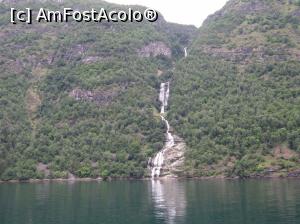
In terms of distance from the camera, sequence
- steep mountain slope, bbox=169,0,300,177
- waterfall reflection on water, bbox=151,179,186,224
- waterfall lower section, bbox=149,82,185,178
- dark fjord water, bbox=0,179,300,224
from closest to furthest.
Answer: dark fjord water, bbox=0,179,300,224
waterfall reflection on water, bbox=151,179,186,224
steep mountain slope, bbox=169,0,300,177
waterfall lower section, bbox=149,82,185,178

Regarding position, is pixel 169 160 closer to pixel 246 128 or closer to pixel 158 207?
pixel 246 128

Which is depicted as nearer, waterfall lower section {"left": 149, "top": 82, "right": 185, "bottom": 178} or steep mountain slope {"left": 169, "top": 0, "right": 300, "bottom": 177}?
steep mountain slope {"left": 169, "top": 0, "right": 300, "bottom": 177}

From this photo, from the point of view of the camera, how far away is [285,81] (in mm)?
193625

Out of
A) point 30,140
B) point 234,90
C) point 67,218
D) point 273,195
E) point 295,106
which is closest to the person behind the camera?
point 67,218

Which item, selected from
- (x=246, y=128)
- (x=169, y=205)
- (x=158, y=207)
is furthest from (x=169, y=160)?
(x=158, y=207)

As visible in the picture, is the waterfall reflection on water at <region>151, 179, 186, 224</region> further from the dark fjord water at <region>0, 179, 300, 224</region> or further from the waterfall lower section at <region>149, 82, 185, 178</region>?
the waterfall lower section at <region>149, 82, 185, 178</region>

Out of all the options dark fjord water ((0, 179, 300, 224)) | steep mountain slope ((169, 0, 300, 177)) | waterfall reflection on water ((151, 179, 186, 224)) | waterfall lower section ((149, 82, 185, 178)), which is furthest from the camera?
waterfall lower section ((149, 82, 185, 178))

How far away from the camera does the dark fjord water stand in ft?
226

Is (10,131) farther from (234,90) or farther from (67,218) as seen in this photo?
(67,218)

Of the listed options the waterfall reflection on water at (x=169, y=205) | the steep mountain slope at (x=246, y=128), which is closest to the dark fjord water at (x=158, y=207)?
the waterfall reflection on water at (x=169, y=205)

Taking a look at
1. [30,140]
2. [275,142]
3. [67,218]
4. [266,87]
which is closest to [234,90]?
[266,87]

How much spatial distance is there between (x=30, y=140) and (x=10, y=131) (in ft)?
30.2

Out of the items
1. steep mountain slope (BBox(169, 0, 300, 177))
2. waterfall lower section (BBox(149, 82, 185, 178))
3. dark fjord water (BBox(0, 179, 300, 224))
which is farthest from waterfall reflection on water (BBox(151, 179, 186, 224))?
waterfall lower section (BBox(149, 82, 185, 178))

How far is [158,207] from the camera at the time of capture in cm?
8081
